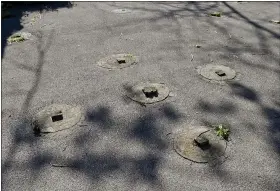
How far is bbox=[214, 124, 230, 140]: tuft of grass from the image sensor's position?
406cm

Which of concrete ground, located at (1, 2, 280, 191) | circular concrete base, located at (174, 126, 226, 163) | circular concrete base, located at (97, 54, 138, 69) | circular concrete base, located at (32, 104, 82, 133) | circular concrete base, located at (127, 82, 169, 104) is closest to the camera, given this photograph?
concrete ground, located at (1, 2, 280, 191)

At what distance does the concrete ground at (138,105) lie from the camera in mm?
3551

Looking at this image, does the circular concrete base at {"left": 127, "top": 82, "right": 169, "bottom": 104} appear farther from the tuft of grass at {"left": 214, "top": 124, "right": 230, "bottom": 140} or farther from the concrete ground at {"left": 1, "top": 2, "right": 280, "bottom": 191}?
the tuft of grass at {"left": 214, "top": 124, "right": 230, "bottom": 140}

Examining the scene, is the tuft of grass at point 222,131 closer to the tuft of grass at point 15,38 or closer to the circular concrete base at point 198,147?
the circular concrete base at point 198,147

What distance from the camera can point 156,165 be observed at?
3.67 meters

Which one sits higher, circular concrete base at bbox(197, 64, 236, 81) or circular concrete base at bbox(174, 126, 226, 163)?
circular concrete base at bbox(197, 64, 236, 81)

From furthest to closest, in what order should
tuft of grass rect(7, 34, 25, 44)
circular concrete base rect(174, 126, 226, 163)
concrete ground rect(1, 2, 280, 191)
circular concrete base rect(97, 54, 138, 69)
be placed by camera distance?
tuft of grass rect(7, 34, 25, 44) < circular concrete base rect(97, 54, 138, 69) < circular concrete base rect(174, 126, 226, 163) < concrete ground rect(1, 2, 280, 191)

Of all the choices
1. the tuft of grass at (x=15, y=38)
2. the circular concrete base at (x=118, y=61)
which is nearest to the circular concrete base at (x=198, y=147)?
the circular concrete base at (x=118, y=61)

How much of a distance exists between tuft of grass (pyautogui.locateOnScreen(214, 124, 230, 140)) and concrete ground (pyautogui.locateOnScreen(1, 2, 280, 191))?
94 millimetres

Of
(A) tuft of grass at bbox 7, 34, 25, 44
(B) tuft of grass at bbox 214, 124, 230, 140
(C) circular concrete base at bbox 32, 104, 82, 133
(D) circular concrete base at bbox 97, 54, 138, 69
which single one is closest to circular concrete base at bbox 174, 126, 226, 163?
(B) tuft of grass at bbox 214, 124, 230, 140

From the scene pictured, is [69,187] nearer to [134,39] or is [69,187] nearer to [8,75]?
[8,75]

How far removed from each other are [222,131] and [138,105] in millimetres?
1302

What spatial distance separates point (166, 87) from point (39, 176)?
8.19 ft

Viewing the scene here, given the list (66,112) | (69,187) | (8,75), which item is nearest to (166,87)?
(66,112)
